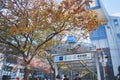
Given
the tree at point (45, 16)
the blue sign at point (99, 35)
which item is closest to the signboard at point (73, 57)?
the tree at point (45, 16)

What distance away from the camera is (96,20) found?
1023cm

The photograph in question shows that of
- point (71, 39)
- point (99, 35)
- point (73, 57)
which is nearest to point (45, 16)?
point (73, 57)

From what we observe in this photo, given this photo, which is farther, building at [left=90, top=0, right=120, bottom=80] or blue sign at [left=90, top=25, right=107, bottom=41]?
blue sign at [left=90, top=25, right=107, bottom=41]

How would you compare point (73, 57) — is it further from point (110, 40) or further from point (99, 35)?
point (99, 35)

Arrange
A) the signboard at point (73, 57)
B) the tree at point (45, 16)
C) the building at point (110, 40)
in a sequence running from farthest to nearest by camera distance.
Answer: the building at point (110, 40)
the signboard at point (73, 57)
the tree at point (45, 16)

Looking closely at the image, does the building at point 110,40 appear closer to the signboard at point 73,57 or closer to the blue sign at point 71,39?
the blue sign at point 71,39

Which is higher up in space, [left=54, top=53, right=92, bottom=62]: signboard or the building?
the building

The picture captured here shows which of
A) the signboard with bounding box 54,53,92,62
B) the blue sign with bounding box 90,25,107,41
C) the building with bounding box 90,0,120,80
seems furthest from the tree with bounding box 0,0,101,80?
the blue sign with bounding box 90,25,107,41

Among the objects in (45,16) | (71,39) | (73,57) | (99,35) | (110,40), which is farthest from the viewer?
(99,35)

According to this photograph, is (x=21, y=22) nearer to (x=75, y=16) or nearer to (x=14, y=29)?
(x=14, y=29)

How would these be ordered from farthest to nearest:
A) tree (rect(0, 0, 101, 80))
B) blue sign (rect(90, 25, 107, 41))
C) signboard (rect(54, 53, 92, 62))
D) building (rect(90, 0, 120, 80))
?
1. blue sign (rect(90, 25, 107, 41))
2. building (rect(90, 0, 120, 80))
3. signboard (rect(54, 53, 92, 62))
4. tree (rect(0, 0, 101, 80))

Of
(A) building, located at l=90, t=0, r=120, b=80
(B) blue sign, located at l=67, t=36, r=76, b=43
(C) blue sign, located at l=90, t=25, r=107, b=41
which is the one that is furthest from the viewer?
(C) blue sign, located at l=90, t=25, r=107, b=41

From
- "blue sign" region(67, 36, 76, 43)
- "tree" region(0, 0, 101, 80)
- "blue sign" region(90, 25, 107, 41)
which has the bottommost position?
"blue sign" region(67, 36, 76, 43)

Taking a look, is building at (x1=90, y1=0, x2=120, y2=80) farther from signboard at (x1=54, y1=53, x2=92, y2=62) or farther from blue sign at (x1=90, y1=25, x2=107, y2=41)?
signboard at (x1=54, y1=53, x2=92, y2=62)
